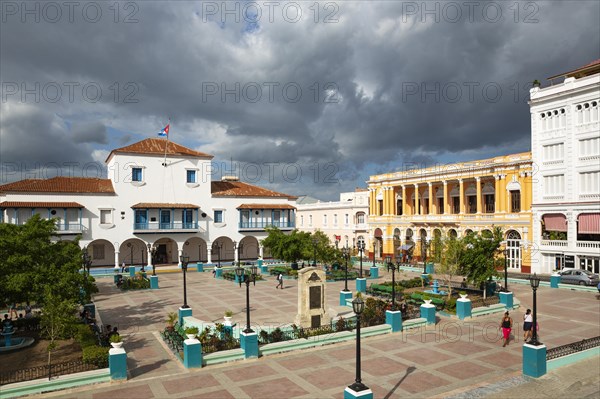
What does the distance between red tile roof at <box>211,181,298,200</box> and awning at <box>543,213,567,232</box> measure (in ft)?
94.7

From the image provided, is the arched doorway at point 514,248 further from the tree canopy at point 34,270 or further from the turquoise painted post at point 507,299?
the tree canopy at point 34,270

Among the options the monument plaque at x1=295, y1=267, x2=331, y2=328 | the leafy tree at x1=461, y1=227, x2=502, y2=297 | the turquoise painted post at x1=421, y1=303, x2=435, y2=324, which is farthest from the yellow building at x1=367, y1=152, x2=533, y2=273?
the monument plaque at x1=295, y1=267, x2=331, y2=328

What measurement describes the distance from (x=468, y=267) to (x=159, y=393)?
66.6ft

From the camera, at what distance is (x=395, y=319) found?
20.1 metres

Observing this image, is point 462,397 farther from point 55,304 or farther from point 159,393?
point 55,304

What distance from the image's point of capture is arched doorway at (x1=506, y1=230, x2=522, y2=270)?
43.0 meters

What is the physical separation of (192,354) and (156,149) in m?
37.3

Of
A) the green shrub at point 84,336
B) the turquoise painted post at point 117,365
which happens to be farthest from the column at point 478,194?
Result: the turquoise painted post at point 117,365

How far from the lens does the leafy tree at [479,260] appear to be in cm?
2692

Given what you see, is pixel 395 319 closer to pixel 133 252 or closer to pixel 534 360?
pixel 534 360

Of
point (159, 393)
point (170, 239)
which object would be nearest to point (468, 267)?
point (159, 393)

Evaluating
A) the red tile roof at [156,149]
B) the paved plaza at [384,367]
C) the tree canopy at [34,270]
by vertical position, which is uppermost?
the red tile roof at [156,149]

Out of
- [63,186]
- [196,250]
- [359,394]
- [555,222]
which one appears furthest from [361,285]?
[63,186]

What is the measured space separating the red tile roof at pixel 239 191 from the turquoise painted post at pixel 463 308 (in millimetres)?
34062
